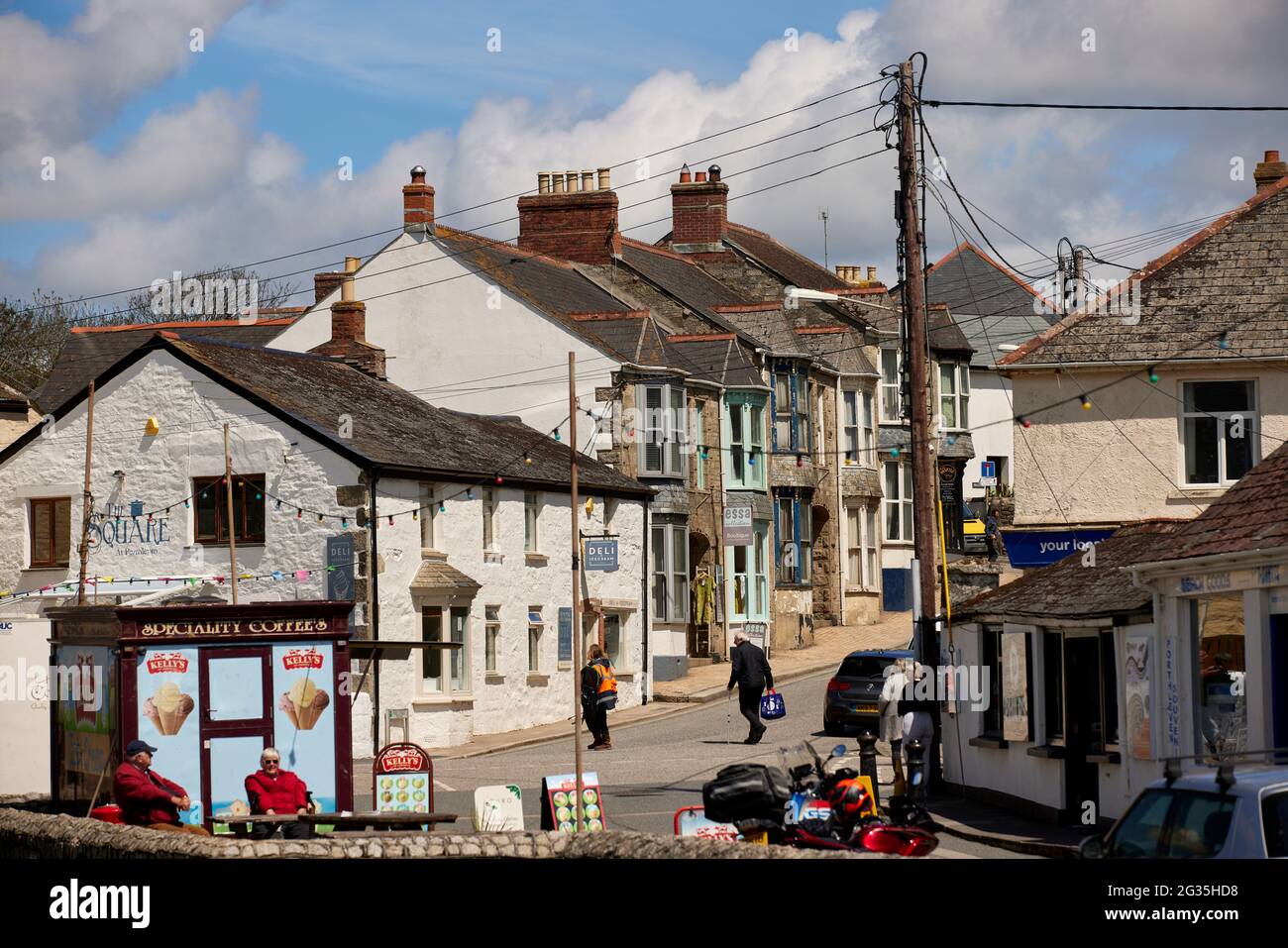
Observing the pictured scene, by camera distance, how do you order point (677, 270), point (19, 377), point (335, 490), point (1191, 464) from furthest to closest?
point (19, 377)
point (677, 270)
point (335, 490)
point (1191, 464)

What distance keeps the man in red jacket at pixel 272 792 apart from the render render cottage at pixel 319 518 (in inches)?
510

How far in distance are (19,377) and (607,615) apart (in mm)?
30781

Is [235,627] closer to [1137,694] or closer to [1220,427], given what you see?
[1137,694]

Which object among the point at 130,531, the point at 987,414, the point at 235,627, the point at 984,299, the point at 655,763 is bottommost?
the point at 655,763

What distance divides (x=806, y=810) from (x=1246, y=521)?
5887 millimetres

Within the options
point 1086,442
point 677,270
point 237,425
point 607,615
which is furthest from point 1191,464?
point 677,270

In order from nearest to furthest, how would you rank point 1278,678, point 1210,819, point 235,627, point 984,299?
point 1210,819, point 1278,678, point 235,627, point 984,299

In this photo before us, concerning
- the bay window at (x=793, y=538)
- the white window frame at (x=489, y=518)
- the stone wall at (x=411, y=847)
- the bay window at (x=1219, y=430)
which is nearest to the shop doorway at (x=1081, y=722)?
the stone wall at (x=411, y=847)

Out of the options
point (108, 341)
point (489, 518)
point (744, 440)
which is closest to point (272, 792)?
point (489, 518)

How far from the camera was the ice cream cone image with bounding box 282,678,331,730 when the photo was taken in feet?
68.5

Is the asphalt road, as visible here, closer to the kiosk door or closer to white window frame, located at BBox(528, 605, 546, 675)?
white window frame, located at BBox(528, 605, 546, 675)

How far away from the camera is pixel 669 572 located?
148ft
